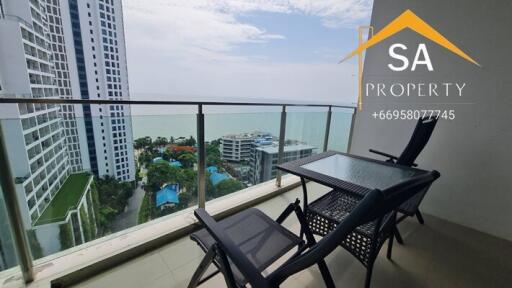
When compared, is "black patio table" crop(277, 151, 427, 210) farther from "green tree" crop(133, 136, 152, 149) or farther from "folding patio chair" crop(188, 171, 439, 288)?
"green tree" crop(133, 136, 152, 149)

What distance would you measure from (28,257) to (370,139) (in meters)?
3.32

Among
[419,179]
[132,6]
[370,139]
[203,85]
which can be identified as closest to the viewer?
[419,179]

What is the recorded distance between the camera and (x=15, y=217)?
1120mm

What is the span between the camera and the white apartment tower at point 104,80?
4.53ft

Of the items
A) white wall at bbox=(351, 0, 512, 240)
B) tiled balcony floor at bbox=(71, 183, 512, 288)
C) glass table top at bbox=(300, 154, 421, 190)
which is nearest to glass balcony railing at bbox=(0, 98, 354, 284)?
tiled balcony floor at bbox=(71, 183, 512, 288)

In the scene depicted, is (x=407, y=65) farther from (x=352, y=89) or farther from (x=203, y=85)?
(x=203, y=85)

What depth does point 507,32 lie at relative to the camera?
1887mm

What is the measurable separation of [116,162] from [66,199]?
0.34 m

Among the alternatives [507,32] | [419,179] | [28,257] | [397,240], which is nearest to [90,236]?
[28,257]

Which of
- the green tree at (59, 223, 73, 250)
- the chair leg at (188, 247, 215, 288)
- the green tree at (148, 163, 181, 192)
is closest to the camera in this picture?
the chair leg at (188, 247, 215, 288)

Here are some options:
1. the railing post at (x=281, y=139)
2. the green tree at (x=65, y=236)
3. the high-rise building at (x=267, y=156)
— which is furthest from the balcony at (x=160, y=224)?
the railing post at (x=281, y=139)

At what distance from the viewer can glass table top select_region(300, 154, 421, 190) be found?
1423mm

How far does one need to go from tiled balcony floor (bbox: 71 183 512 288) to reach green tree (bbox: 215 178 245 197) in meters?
0.55

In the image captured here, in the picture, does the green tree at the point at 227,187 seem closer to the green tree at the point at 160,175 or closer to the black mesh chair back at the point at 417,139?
the green tree at the point at 160,175
